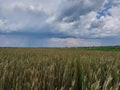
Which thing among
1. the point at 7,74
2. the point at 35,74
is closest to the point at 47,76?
the point at 35,74

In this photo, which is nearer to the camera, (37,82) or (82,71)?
(37,82)

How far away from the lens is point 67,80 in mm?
3506

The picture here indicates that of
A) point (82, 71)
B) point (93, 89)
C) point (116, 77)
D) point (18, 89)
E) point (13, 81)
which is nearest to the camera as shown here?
point (93, 89)

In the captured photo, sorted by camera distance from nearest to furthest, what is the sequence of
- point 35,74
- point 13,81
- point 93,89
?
point 93,89 → point 13,81 → point 35,74

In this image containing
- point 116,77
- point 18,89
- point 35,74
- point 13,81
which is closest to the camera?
point 18,89

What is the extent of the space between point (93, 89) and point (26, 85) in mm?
826

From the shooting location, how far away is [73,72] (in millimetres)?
4020

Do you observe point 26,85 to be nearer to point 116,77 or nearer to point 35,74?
point 35,74

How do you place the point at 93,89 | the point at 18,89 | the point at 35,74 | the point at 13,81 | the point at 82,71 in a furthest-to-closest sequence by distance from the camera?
the point at 82,71 → the point at 35,74 → the point at 13,81 → the point at 18,89 → the point at 93,89

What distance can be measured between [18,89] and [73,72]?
1330 millimetres

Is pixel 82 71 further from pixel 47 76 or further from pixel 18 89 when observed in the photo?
pixel 18 89

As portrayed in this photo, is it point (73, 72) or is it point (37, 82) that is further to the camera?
point (73, 72)

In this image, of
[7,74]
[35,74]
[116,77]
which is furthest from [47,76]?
[116,77]

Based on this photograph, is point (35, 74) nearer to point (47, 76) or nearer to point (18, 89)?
point (47, 76)
